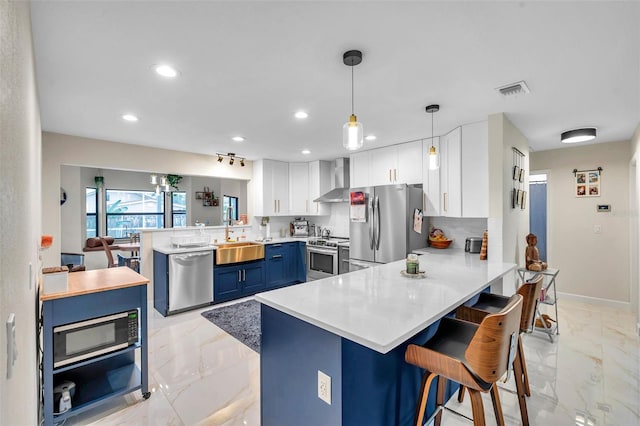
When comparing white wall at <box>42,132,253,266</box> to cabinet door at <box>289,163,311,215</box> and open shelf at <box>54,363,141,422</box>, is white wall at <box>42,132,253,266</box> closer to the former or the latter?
cabinet door at <box>289,163,311,215</box>

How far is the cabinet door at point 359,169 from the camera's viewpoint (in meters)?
4.69

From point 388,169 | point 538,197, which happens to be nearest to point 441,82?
point 388,169

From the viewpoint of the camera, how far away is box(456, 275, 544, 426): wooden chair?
192cm

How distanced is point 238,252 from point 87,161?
229cm

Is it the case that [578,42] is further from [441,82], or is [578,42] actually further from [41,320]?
[41,320]

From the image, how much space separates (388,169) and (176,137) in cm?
291

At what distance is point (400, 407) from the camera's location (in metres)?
1.66

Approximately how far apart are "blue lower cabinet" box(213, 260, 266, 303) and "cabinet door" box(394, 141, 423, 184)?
265cm

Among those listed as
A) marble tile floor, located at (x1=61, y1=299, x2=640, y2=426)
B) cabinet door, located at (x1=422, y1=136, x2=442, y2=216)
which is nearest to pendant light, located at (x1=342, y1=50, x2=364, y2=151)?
marble tile floor, located at (x1=61, y1=299, x2=640, y2=426)

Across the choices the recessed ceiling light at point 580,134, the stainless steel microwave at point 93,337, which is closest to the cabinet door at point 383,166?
the recessed ceiling light at point 580,134

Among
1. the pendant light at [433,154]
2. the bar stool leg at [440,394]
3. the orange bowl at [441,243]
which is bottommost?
the bar stool leg at [440,394]

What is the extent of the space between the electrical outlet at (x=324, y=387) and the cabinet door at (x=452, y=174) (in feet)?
8.86

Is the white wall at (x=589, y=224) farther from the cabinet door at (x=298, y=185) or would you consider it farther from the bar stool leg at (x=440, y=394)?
the bar stool leg at (x=440, y=394)

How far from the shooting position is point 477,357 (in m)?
1.35
